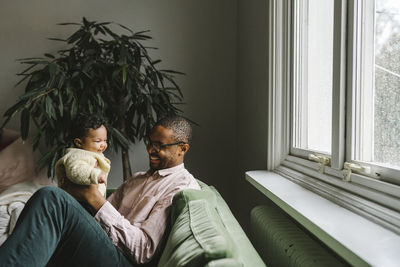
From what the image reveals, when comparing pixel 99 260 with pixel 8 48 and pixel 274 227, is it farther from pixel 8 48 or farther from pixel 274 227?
pixel 8 48

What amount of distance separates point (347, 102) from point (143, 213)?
2.99 feet

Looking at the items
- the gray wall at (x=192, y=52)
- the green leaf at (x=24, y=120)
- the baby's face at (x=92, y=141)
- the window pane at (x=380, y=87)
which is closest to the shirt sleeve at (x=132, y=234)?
the baby's face at (x=92, y=141)

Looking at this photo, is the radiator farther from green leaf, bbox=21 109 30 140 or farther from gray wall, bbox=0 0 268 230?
green leaf, bbox=21 109 30 140

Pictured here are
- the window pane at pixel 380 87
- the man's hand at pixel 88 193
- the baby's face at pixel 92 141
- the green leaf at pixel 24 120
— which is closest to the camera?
the window pane at pixel 380 87

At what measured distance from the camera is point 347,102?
1.17m

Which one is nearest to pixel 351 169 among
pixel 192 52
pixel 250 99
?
pixel 250 99

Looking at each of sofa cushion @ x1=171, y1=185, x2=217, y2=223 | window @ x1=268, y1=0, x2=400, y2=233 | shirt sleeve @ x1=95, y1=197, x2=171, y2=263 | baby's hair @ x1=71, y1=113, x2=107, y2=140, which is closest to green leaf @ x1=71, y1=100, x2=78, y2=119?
baby's hair @ x1=71, y1=113, x2=107, y2=140

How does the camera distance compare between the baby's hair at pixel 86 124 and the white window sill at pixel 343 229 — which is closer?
the white window sill at pixel 343 229

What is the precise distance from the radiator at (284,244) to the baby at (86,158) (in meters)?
0.78

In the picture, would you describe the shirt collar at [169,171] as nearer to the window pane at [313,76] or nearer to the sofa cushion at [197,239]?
the sofa cushion at [197,239]

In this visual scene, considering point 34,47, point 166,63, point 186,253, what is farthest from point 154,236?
point 34,47

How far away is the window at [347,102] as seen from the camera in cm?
98

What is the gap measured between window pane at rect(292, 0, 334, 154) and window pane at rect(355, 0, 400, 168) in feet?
1.15

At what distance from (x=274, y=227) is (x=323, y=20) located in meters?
0.99
